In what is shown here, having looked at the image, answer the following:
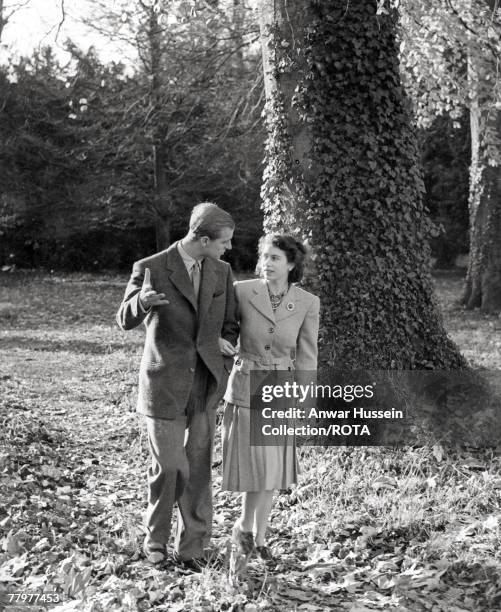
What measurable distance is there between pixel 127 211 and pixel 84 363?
52.2 feet

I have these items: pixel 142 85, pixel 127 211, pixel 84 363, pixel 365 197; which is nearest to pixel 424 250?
pixel 365 197

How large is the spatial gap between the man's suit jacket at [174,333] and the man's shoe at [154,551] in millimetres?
740

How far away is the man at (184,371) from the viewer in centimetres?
431

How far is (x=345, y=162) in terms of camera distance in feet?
23.5

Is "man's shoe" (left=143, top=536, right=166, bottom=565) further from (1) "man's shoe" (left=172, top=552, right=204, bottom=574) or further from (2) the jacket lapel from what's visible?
(2) the jacket lapel

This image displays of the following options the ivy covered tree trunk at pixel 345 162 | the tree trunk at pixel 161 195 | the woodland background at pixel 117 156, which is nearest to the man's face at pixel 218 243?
the ivy covered tree trunk at pixel 345 162

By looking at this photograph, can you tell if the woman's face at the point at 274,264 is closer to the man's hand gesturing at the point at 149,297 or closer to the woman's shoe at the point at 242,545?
the man's hand gesturing at the point at 149,297

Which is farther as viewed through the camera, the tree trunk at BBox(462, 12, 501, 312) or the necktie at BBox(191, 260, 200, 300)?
the tree trunk at BBox(462, 12, 501, 312)

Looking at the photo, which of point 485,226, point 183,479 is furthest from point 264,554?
point 485,226

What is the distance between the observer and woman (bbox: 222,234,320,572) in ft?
14.7

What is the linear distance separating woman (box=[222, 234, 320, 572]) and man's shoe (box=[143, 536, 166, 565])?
1.35 ft

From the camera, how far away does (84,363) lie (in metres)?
11.3

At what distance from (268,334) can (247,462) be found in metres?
0.73

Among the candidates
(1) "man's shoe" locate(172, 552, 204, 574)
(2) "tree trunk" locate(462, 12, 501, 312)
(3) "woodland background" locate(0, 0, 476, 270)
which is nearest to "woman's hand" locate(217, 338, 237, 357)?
(1) "man's shoe" locate(172, 552, 204, 574)
